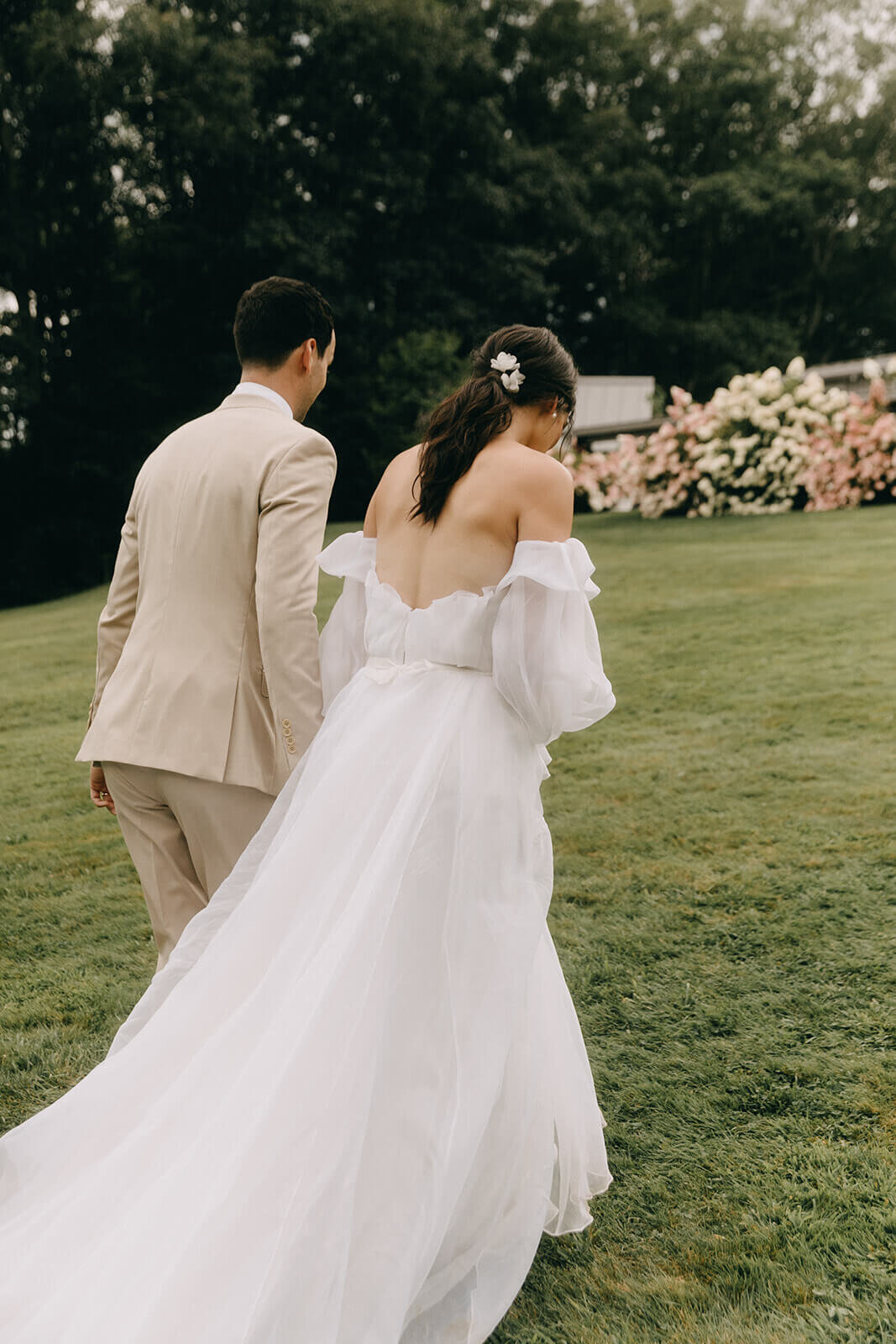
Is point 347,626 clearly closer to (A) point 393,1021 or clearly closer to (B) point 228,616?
(B) point 228,616

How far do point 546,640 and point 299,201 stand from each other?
2416 centimetres

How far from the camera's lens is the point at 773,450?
1324 centimetres

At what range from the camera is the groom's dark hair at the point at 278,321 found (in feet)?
9.16

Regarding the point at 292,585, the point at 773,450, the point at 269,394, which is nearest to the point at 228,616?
the point at 292,585

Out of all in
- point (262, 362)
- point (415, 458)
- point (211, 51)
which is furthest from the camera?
point (211, 51)

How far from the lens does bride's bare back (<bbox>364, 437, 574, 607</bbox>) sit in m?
2.46

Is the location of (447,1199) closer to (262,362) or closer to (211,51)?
(262,362)

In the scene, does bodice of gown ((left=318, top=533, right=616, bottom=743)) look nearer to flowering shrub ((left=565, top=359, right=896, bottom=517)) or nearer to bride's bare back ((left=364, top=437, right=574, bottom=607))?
bride's bare back ((left=364, top=437, right=574, bottom=607))

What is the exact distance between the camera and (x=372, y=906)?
237cm

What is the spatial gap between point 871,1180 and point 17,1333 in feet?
6.45

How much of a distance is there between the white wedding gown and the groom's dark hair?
2.24ft

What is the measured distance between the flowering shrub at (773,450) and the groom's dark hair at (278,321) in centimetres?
1107

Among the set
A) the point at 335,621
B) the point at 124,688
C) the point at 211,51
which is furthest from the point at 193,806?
the point at 211,51

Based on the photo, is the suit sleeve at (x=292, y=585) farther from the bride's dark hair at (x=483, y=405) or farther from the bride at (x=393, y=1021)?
the bride's dark hair at (x=483, y=405)
